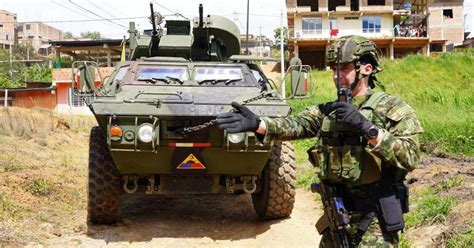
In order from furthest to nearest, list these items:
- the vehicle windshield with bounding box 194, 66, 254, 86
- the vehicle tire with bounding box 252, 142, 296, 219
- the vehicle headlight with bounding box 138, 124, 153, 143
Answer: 1. the vehicle windshield with bounding box 194, 66, 254, 86
2. the vehicle tire with bounding box 252, 142, 296, 219
3. the vehicle headlight with bounding box 138, 124, 153, 143

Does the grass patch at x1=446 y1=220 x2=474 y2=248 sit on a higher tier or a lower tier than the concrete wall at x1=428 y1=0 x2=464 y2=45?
lower

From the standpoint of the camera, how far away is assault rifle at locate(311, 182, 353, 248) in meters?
2.51

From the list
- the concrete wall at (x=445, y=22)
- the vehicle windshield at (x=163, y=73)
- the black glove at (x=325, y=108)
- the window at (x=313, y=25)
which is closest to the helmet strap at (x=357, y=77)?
the black glove at (x=325, y=108)

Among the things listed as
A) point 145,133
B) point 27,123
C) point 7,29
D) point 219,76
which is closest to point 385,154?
point 145,133

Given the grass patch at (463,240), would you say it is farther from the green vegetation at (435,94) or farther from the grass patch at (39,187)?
the grass patch at (39,187)

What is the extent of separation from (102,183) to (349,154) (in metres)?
3.05

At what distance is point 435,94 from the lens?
45.9ft

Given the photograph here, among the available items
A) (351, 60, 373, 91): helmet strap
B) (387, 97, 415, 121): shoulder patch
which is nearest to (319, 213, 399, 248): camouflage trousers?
(387, 97, 415, 121): shoulder patch

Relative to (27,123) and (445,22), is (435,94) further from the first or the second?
Result: (445,22)

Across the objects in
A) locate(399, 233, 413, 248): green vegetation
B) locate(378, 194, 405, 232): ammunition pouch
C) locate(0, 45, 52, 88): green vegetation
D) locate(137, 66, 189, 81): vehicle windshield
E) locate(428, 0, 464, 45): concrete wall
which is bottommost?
locate(399, 233, 413, 248): green vegetation

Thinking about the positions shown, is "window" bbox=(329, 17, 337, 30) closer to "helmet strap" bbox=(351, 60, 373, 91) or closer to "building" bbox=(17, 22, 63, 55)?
"helmet strap" bbox=(351, 60, 373, 91)

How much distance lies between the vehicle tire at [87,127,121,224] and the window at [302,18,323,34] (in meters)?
26.7

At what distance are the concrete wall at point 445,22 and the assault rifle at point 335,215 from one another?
37.2 metres

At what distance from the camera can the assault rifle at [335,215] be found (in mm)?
2514
